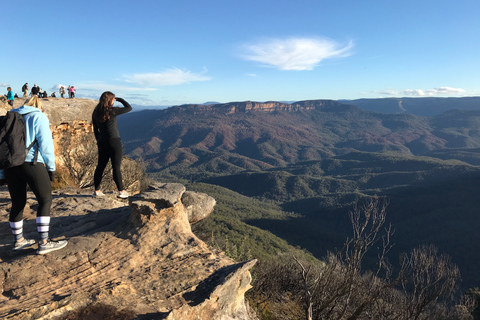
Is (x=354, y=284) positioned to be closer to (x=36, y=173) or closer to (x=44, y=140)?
(x=36, y=173)

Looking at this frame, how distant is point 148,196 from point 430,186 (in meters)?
118

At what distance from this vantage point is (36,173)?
16.2 ft

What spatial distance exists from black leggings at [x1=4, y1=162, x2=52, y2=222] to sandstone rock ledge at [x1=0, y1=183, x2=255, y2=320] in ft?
3.00

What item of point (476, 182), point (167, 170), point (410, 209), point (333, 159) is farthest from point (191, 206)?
point (333, 159)

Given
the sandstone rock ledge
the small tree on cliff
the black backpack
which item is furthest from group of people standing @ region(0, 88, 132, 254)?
the small tree on cliff

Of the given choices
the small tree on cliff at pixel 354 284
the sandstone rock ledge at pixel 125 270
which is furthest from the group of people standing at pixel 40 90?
the small tree on cliff at pixel 354 284

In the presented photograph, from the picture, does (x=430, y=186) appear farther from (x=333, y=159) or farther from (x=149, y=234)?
(x=149, y=234)

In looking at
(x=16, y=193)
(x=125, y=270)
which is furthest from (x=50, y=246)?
(x=125, y=270)

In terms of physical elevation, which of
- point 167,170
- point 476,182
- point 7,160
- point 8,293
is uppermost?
point 7,160

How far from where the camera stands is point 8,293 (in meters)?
4.70

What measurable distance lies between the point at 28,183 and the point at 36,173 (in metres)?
0.20

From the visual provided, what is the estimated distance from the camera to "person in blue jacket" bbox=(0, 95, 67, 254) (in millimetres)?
4859

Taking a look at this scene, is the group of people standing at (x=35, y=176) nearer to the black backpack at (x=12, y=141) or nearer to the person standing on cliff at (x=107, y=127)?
the black backpack at (x=12, y=141)

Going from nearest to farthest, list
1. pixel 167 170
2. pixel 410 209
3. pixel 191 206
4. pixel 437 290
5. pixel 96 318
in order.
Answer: pixel 96 318
pixel 191 206
pixel 437 290
pixel 410 209
pixel 167 170
